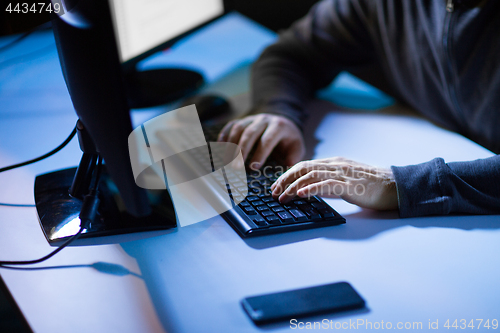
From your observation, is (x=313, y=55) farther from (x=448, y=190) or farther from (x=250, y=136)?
(x=448, y=190)

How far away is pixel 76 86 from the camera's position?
419mm

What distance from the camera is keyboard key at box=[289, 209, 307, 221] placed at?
0.50 metres

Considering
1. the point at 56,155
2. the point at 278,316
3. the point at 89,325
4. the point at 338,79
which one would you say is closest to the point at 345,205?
the point at 278,316

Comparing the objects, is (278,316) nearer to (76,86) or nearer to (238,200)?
(238,200)

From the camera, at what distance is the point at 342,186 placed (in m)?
0.54

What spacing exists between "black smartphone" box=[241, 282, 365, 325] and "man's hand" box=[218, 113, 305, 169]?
0.88 feet

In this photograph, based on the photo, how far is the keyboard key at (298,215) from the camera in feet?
1.64

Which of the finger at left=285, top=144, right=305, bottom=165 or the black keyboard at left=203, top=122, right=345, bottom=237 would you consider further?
the finger at left=285, top=144, right=305, bottom=165


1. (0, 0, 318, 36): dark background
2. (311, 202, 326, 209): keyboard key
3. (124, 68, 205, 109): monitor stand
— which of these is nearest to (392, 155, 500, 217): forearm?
(311, 202, 326, 209): keyboard key

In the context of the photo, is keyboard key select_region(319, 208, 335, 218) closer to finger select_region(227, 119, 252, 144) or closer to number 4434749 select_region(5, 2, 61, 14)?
finger select_region(227, 119, 252, 144)
